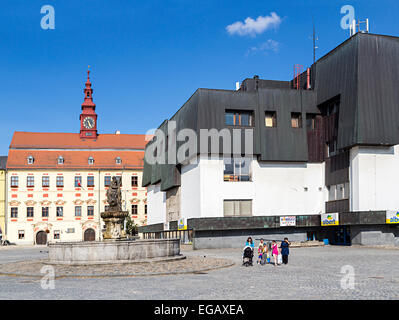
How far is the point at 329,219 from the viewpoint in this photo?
137 feet

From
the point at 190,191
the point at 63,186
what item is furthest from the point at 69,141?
the point at 190,191

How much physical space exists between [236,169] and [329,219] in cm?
860

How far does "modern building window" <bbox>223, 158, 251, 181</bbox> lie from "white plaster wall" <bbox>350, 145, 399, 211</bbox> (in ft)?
28.0

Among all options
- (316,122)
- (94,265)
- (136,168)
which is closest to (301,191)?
(316,122)

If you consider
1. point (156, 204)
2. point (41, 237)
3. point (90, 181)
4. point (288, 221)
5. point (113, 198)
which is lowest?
point (41, 237)

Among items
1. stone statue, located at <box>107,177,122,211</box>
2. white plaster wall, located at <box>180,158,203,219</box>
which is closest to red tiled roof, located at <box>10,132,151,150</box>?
white plaster wall, located at <box>180,158,203,219</box>

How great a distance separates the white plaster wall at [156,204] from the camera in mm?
59463

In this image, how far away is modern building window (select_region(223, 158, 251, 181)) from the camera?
42688 millimetres

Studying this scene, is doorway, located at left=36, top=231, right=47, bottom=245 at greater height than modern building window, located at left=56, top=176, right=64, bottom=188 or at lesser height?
lesser

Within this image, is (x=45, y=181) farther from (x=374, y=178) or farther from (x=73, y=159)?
(x=374, y=178)

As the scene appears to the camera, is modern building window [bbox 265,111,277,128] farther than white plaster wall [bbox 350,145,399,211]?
Yes

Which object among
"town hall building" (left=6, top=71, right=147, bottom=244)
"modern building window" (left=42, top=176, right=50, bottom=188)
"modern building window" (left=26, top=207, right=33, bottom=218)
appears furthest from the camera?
"modern building window" (left=42, top=176, right=50, bottom=188)

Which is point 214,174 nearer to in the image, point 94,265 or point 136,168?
point 94,265

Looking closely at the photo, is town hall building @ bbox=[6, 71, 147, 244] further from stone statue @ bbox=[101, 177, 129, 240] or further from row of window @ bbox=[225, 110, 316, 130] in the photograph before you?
stone statue @ bbox=[101, 177, 129, 240]
